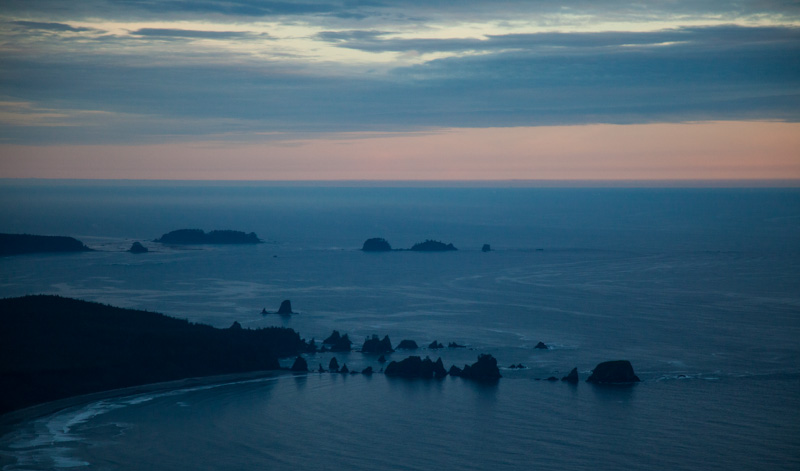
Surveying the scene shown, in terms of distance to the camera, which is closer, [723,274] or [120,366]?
[120,366]

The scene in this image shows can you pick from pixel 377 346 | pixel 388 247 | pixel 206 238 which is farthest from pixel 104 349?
pixel 206 238

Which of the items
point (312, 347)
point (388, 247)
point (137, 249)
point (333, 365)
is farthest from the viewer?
point (388, 247)

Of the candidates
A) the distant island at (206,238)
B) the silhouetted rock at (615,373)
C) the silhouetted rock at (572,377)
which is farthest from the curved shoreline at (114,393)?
the distant island at (206,238)

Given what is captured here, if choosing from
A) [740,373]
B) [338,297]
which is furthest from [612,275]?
[740,373]

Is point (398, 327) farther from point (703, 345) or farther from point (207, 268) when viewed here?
point (207, 268)

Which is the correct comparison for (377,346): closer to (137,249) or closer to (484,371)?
(484,371)

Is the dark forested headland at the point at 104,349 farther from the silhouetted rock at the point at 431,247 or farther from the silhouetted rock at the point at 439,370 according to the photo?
the silhouetted rock at the point at 431,247
